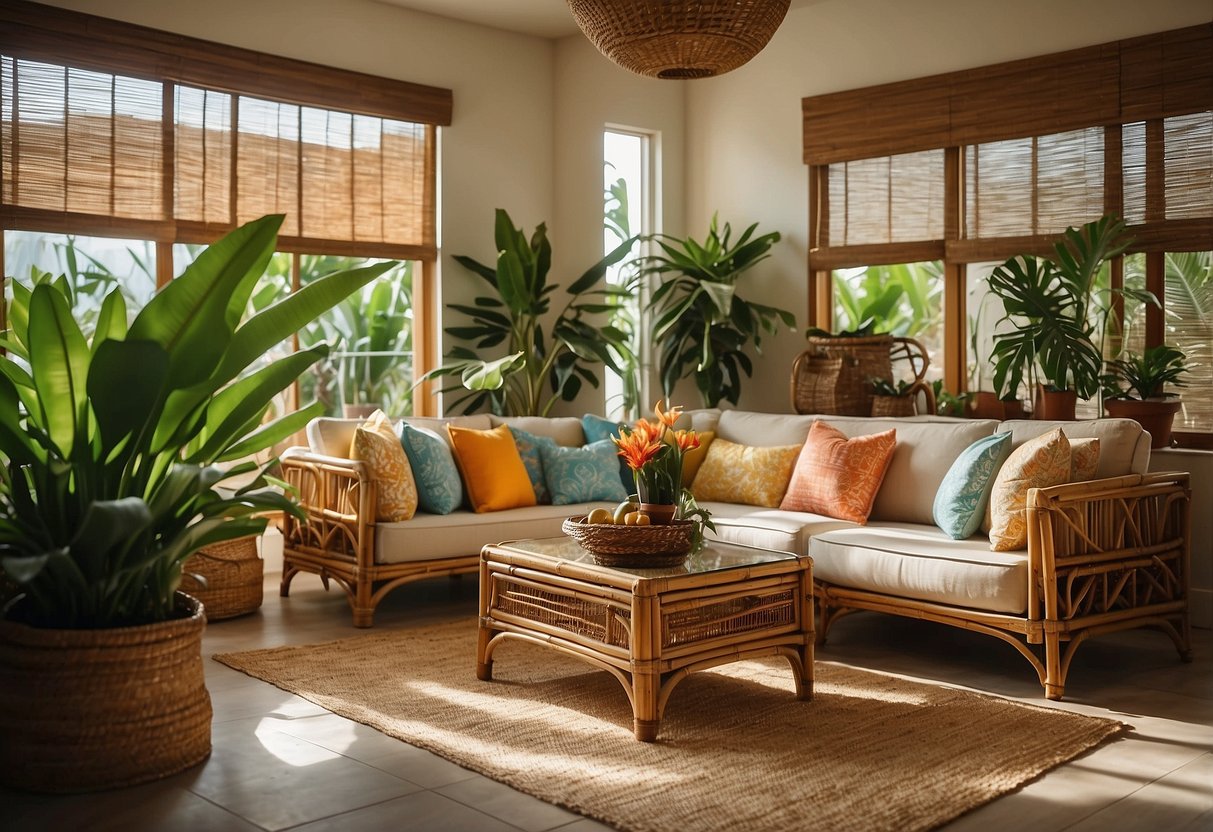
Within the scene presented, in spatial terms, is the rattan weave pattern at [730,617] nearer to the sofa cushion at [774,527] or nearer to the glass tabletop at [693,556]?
the glass tabletop at [693,556]

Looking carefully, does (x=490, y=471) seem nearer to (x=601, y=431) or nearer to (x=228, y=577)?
(x=601, y=431)

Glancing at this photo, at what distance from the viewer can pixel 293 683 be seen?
397cm

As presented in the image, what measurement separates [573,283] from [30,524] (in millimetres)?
4372

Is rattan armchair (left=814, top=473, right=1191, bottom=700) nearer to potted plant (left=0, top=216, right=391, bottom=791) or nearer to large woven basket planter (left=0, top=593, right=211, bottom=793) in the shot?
potted plant (left=0, top=216, right=391, bottom=791)

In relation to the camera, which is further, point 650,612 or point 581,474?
point 581,474

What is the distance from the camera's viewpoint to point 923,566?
4.21 meters

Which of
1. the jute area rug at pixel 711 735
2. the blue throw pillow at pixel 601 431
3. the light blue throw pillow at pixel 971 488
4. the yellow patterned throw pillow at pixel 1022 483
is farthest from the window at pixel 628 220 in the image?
the yellow patterned throw pillow at pixel 1022 483

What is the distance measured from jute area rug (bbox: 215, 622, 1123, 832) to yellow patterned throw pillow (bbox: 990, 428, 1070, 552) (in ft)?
1.96

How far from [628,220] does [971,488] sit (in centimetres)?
345

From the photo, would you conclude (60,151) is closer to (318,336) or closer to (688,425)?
(318,336)

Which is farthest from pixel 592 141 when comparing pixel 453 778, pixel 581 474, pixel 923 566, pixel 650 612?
pixel 453 778

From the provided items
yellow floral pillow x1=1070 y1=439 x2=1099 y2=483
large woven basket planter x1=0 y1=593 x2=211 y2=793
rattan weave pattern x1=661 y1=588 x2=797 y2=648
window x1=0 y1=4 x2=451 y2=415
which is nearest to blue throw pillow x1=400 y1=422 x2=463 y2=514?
window x1=0 y1=4 x2=451 y2=415

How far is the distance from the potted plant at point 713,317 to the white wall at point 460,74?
1001 mm

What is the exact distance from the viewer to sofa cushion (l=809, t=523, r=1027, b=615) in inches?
157
